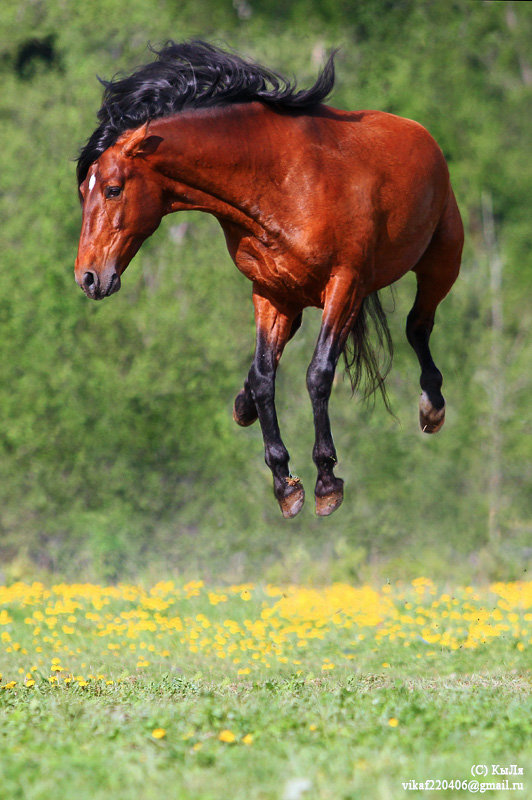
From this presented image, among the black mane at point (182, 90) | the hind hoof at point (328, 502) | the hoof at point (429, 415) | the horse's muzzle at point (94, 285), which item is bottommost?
the hind hoof at point (328, 502)

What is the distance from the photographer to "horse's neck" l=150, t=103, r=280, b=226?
4637mm

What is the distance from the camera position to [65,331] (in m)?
14.6

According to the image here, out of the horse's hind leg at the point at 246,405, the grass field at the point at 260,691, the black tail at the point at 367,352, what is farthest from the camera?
the black tail at the point at 367,352

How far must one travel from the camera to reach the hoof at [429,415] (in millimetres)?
5812

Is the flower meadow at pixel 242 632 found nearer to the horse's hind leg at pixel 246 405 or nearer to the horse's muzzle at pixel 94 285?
the horse's hind leg at pixel 246 405

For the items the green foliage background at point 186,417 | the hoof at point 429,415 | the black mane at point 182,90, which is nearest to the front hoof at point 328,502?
the hoof at point 429,415

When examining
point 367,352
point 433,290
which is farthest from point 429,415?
point 433,290

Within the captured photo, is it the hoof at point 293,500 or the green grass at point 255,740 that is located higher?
the hoof at point 293,500

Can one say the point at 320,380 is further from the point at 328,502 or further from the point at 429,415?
the point at 429,415

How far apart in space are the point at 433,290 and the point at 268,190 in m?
1.53

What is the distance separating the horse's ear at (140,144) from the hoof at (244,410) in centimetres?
144

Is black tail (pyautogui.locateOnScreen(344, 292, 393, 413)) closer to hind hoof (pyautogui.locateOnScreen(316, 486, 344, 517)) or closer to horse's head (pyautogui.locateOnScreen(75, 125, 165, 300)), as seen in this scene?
hind hoof (pyautogui.locateOnScreen(316, 486, 344, 517))

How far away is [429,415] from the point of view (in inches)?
229

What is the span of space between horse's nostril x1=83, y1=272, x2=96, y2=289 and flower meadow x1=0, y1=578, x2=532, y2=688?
10.6 feet
